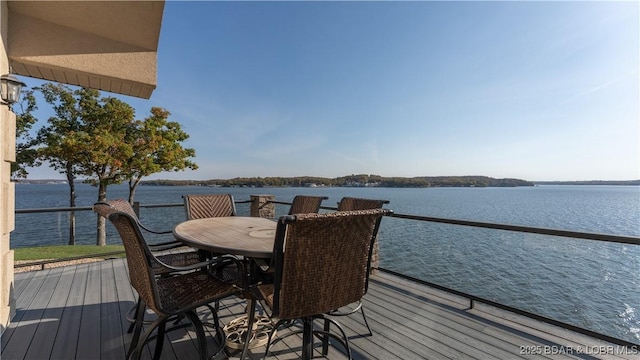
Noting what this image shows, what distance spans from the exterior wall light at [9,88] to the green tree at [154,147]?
34.7 feet

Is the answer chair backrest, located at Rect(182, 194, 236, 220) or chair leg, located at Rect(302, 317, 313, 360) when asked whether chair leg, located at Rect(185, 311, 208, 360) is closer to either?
chair leg, located at Rect(302, 317, 313, 360)

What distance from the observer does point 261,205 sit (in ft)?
17.9

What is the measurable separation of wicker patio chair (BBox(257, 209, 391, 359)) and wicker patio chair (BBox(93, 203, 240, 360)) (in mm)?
343

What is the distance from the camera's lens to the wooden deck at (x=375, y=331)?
6.33 feet

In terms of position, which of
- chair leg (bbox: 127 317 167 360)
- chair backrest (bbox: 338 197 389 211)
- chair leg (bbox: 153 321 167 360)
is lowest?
chair leg (bbox: 153 321 167 360)

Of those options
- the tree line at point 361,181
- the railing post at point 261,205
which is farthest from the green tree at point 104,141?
the railing post at point 261,205

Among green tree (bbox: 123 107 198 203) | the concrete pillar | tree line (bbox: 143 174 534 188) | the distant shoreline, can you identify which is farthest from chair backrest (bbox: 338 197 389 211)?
the distant shoreline

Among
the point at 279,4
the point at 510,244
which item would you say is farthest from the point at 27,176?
the point at 510,244

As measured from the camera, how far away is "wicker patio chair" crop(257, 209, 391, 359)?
4.33 ft

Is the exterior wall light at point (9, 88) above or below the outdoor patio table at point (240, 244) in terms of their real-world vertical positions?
above

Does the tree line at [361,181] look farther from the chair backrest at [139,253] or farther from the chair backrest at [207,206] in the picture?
the chair backrest at [139,253]

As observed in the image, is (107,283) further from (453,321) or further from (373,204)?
(453,321)

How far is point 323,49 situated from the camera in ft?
35.3

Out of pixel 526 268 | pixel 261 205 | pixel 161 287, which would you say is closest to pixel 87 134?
pixel 261 205
